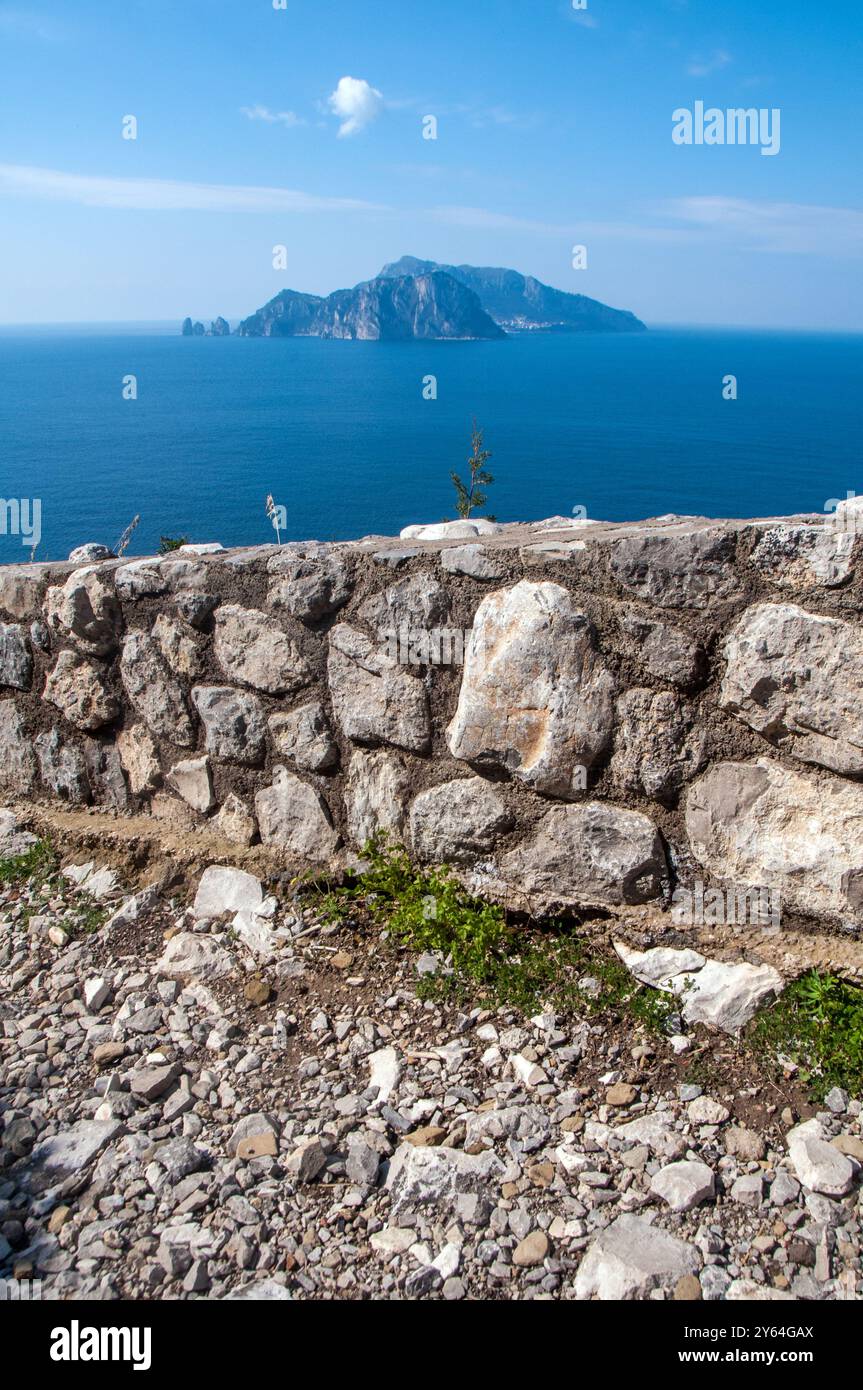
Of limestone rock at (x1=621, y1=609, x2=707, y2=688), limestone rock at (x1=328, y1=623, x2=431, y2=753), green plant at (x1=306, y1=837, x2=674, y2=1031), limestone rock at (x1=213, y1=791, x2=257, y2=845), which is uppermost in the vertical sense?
limestone rock at (x1=621, y1=609, x2=707, y2=688)

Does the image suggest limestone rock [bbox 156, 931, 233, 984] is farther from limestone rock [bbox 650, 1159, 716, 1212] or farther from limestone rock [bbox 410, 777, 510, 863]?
limestone rock [bbox 650, 1159, 716, 1212]

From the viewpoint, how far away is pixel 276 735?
3607 mm

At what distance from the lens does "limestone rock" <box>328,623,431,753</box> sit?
3.33 metres

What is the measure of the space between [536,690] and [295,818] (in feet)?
3.88

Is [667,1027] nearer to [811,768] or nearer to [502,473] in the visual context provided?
[811,768]

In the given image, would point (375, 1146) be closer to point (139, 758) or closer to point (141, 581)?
point (139, 758)

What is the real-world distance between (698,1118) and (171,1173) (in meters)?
1.45

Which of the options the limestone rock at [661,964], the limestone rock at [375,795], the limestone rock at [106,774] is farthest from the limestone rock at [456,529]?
the limestone rock at [661,964]

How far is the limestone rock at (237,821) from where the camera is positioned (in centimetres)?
374

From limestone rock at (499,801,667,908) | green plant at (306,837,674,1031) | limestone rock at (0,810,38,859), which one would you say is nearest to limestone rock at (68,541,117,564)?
limestone rock at (0,810,38,859)

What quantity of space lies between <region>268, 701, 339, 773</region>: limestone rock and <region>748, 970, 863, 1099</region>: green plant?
1.76m

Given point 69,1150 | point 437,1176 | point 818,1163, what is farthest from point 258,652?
point 818,1163

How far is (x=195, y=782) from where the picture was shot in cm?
381

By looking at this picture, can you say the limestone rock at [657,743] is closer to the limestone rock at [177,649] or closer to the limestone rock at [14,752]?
the limestone rock at [177,649]
